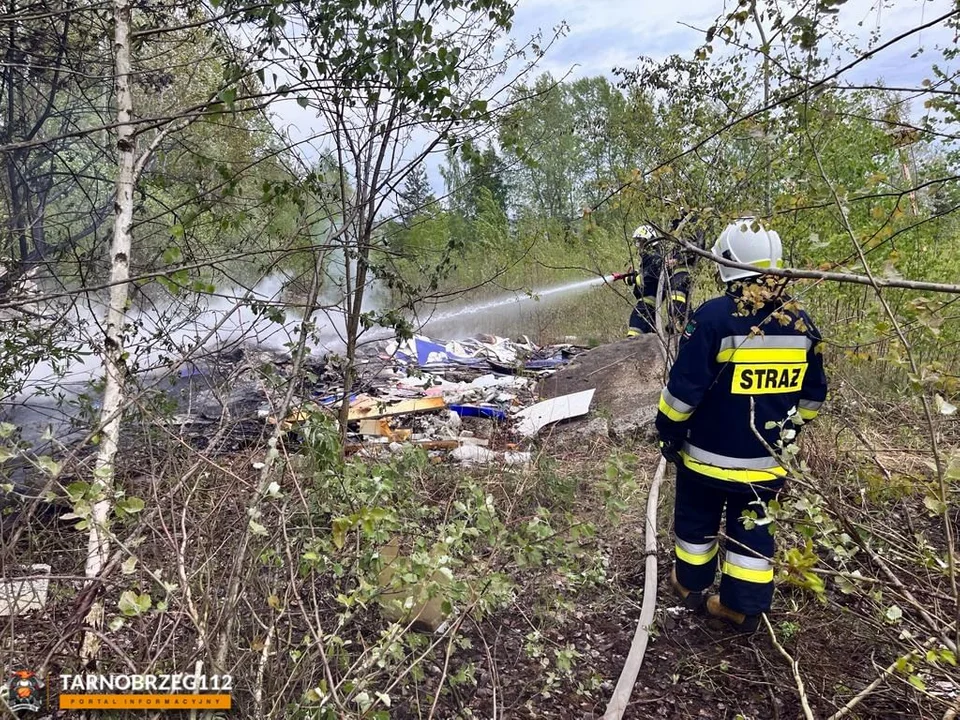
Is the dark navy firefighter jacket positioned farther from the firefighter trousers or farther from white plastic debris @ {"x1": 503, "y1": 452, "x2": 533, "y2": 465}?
white plastic debris @ {"x1": 503, "y1": 452, "x2": 533, "y2": 465}

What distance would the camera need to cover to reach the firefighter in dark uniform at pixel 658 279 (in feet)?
13.1

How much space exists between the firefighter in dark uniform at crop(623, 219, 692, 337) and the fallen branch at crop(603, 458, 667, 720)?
1.24m

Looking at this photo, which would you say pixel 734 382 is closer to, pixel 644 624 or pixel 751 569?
pixel 751 569

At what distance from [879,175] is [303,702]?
2.42 m

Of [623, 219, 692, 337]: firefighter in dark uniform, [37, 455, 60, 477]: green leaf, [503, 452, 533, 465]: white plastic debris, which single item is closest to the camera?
[37, 455, 60, 477]: green leaf

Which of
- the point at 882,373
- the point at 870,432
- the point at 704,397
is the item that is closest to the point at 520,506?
the point at 704,397

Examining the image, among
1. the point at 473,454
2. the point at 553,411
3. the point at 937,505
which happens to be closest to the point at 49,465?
the point at 937,505

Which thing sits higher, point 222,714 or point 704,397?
point 704,397

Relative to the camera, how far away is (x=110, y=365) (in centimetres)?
240

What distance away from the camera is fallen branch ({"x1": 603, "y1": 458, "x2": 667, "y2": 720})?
2371mm

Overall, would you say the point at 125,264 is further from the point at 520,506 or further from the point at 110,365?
the point at 520,506

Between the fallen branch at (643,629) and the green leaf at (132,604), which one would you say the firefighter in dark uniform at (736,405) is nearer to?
the fallen branch at (643,629)

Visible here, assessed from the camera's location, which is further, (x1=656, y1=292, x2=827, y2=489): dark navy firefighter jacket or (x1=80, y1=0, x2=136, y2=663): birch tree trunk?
(x1=656, y1=292, x2=827, y2=489): dark navy firefighter jacket

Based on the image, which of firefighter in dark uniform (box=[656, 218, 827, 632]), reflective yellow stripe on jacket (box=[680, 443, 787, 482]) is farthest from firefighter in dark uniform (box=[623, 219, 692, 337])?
reflective yellow stripe on jacket (box=[680, 443, 787, 482])
